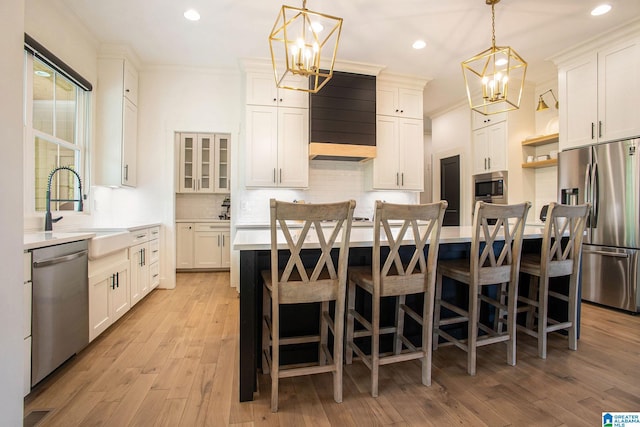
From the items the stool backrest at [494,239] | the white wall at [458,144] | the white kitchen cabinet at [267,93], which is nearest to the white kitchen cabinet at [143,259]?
the white kitchen cabinet at [267,93]

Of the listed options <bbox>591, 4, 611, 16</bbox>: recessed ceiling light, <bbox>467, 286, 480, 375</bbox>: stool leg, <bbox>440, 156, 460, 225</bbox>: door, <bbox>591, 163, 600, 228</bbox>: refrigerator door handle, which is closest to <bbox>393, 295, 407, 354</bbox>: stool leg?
<bbox>467, 286, 480, 375</bbox>: stool leg

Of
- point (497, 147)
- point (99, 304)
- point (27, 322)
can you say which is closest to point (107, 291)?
point (99, 304)

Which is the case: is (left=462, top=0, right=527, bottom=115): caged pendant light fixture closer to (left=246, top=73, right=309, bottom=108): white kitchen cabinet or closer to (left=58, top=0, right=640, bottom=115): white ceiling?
(left=58, top=0, right=640, bottom=115): white ceiling

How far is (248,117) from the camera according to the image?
3.79 metres

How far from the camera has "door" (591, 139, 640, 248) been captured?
304 cm

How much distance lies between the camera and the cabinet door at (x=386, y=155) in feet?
13.9

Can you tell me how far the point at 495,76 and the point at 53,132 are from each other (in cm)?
399

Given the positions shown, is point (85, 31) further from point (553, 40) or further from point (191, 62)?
point (553, 40)

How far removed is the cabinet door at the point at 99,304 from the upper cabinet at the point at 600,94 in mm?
5104

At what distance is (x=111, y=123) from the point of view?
3529 millimetres

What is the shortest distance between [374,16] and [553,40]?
2147 mm

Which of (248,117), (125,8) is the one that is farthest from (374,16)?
(125,8)

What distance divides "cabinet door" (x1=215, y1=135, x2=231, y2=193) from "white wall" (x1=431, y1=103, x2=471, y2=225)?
399 centimetres

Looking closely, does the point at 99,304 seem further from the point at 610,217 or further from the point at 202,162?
the point at 610,217
